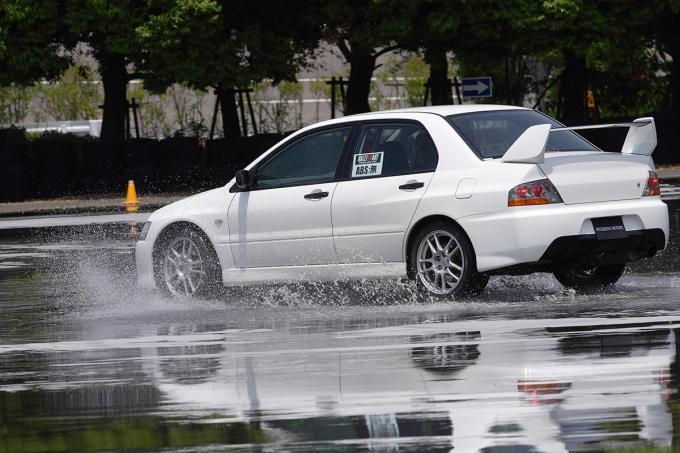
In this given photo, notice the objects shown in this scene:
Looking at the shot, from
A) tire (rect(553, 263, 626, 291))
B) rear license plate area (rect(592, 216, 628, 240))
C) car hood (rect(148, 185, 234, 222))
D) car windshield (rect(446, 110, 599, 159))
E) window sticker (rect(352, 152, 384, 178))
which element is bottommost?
tire (rect(553, 263, 626, 291))

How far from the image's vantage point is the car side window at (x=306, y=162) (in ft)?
43.1

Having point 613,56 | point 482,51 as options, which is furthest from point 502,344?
point 613,56

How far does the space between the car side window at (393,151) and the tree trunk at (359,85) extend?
3045cm

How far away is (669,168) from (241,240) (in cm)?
2698

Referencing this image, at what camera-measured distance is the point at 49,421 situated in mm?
7727

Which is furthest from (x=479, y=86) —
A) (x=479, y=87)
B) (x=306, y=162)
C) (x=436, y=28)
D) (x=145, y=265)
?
(x=306, y=162)

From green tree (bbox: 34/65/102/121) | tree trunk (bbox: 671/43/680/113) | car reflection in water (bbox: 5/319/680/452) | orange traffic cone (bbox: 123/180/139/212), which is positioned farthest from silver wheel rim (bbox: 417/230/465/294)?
green tree (bbox: 34/65/102/121)

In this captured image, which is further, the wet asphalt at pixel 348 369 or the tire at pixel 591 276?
the tire at pixel 591 276

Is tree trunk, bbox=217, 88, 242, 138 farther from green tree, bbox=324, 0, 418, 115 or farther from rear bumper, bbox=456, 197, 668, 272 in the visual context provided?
rear bumper, bbox=456, 197, 668, 272

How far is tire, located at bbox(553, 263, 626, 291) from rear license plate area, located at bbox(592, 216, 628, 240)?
1079 millimetres

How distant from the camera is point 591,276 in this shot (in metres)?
13.3

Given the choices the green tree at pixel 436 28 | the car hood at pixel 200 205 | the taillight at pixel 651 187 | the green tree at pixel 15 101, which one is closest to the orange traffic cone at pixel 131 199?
the green tree at pixel 436 28

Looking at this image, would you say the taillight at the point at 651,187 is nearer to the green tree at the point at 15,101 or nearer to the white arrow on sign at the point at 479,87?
the white arrow on sign at the point at 479,87

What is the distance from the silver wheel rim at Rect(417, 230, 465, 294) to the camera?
1217cm
